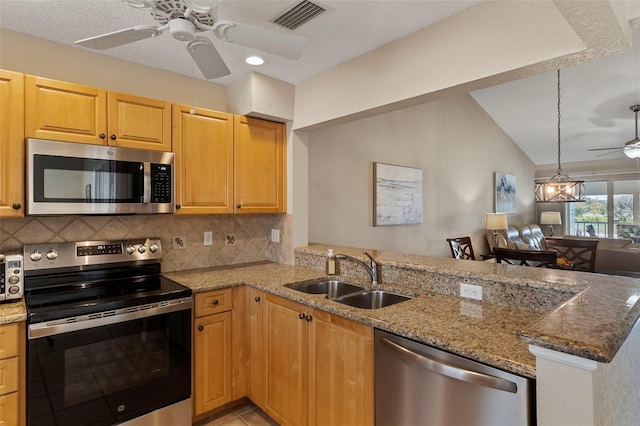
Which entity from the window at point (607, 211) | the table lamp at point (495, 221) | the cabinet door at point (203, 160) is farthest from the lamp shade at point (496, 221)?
the cabinet door at point (203, 160)

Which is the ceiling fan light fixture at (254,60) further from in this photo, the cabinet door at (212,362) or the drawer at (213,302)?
the cabinet door at (212,362)

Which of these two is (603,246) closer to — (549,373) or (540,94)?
(540,94)

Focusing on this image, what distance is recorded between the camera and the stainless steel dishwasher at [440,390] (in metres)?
1.17

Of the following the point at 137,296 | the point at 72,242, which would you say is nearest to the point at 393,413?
the point at 137,296

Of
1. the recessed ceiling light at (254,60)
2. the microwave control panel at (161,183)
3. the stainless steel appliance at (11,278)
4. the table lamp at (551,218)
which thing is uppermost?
the recessed ceiling light at (254,60)

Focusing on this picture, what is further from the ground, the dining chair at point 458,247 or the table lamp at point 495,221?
the table lamp at point 495,221

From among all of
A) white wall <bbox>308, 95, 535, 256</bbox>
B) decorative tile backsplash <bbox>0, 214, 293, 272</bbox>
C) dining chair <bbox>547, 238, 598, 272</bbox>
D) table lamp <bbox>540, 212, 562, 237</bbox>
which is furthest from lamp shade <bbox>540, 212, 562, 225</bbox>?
decorative tile backsplash <bbox>0, 214, 293, 272</bbox>

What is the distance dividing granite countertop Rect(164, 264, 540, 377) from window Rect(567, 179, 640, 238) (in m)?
8.22

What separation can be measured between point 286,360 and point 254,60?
6.71 feet

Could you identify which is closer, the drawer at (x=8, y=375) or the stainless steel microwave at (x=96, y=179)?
the drawer at (x=8, y=375)

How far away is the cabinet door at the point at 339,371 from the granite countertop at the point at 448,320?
0.27ft

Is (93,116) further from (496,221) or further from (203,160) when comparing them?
(496,221)

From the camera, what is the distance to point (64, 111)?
80.7 inches

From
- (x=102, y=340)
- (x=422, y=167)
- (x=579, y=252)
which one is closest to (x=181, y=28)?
(x=102, y=340)
